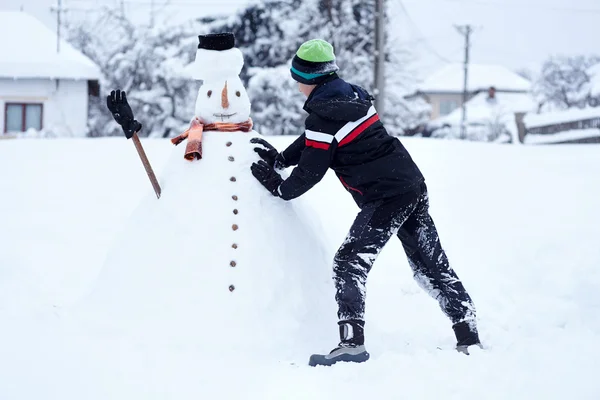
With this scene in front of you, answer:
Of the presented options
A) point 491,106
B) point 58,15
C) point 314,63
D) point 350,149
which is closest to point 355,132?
point 350,149

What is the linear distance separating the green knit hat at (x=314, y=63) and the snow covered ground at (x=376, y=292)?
96 cm

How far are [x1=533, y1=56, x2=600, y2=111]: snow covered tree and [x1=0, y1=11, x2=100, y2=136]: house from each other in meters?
29.0

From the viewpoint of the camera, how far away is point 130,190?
7539 millimetres

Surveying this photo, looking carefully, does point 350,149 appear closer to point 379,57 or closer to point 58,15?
point 379,57

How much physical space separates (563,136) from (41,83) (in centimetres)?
1382

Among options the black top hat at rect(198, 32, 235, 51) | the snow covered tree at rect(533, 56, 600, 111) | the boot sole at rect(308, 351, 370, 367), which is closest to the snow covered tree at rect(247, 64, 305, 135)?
→ the black top hat at rect(198, 32, 235, 51)

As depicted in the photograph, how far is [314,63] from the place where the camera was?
12.2ft

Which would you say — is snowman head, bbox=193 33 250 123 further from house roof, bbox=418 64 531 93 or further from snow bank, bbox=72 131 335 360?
house roof, bbox=418 64 531 93

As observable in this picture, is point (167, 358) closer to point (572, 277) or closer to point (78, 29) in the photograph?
point (572, 277)

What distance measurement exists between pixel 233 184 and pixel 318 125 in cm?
59

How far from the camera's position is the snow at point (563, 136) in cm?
1673

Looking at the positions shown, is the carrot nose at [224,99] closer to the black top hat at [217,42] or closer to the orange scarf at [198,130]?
the orange scarf at [198,130]

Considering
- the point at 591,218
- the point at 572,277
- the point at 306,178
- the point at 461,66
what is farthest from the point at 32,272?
the point at 461,66

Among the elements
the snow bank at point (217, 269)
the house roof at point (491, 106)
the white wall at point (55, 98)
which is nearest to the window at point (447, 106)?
the house roof at point (491, 106)
